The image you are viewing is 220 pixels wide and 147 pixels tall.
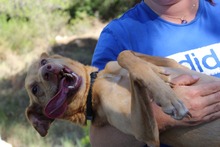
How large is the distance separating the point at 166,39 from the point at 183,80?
42cm

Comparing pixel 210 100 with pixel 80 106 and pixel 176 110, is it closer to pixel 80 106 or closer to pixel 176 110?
pixel 176 110

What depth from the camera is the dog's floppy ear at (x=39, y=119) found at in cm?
304

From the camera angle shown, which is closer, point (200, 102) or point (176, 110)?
point (176, 110)

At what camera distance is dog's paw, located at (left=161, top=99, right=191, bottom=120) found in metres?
2.38

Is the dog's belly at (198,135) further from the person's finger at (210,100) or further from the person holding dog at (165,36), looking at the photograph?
the person holding dog at (165,36)

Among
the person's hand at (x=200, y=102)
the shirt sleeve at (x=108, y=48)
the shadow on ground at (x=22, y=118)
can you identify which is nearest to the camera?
the person's hand at (x=200, y=102)

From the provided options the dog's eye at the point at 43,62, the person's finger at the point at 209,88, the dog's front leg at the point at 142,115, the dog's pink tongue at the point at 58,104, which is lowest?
the dog's pink tongue at the point at 58,104

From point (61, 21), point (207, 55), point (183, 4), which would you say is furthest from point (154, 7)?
point (61, 21)

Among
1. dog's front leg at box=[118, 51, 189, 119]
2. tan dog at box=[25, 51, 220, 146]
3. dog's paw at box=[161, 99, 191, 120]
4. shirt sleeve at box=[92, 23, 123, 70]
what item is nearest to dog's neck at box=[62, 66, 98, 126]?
tan dog at box=[25, 51, 220, 146]

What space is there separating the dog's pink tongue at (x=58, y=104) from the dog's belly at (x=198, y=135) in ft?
1.90

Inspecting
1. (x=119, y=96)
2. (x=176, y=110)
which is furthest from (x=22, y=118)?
(x=176, y=110)

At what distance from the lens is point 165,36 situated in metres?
2.97

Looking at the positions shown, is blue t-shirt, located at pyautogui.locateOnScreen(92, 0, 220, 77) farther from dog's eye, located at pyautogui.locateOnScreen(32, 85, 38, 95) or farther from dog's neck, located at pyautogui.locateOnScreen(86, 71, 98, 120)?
dog's eye, located at pyautogui.locateOnScreen(32, 85, 38, 95)

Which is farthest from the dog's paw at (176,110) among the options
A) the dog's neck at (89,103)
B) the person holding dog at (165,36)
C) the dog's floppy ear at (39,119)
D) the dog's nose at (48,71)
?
the dog's floppy ear at (39,119)
